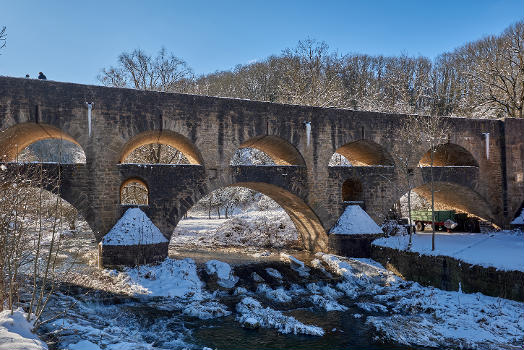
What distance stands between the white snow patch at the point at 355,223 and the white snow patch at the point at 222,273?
591 cm

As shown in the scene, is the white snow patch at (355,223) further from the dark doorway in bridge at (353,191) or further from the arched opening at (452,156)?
the arched opening at (452,156)

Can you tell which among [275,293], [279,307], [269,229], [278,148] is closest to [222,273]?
[275,293]

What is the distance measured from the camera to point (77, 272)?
1435 cm

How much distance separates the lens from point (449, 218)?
78.4 ft

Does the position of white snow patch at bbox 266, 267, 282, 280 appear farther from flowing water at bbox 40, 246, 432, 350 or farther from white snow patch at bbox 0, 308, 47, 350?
white snow patch at bbox 0, 308, 47, 350

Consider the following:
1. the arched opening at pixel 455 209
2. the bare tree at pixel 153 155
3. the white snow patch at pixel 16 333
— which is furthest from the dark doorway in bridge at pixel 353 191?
the white snow patch at pixel 16 333

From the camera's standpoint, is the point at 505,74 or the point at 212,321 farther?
the point at 505,74

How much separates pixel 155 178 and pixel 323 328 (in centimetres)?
911

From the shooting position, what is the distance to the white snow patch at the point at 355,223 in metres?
18.2

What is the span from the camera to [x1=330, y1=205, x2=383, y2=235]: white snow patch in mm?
18203

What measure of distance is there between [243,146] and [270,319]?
10305 mm

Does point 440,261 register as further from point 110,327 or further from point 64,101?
point 64,101

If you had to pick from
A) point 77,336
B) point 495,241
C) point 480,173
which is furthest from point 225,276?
point 480,173

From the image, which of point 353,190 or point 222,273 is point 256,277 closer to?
point 222,273
